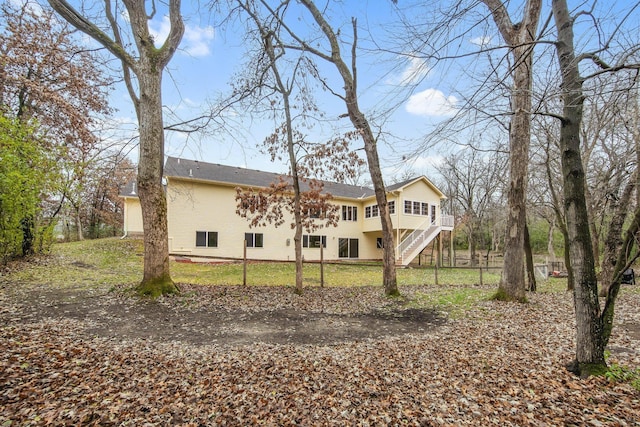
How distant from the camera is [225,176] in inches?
717

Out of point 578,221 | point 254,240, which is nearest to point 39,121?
point 254,240

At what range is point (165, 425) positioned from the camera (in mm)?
Result: 2545

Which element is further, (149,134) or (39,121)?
(39,121)

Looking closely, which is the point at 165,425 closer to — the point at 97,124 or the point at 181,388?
the point at 181,388

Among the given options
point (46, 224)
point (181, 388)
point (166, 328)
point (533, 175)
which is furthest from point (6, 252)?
A: point (533, 175)

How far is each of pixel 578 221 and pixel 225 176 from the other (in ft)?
56.8

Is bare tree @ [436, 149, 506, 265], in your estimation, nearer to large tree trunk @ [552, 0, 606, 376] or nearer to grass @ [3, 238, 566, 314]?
grass @ [3, 238, 566, 314]

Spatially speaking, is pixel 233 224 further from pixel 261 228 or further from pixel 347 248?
pixel 347 248

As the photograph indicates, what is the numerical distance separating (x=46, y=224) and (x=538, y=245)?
40.9 metres

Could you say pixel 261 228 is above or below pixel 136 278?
above

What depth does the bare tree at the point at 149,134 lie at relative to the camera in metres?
7.28

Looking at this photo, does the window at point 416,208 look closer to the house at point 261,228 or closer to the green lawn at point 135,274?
the house at point 261,228

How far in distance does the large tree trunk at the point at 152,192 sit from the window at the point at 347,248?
14.6 meters

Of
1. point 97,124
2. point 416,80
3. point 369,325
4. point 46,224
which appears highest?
point 97,124
